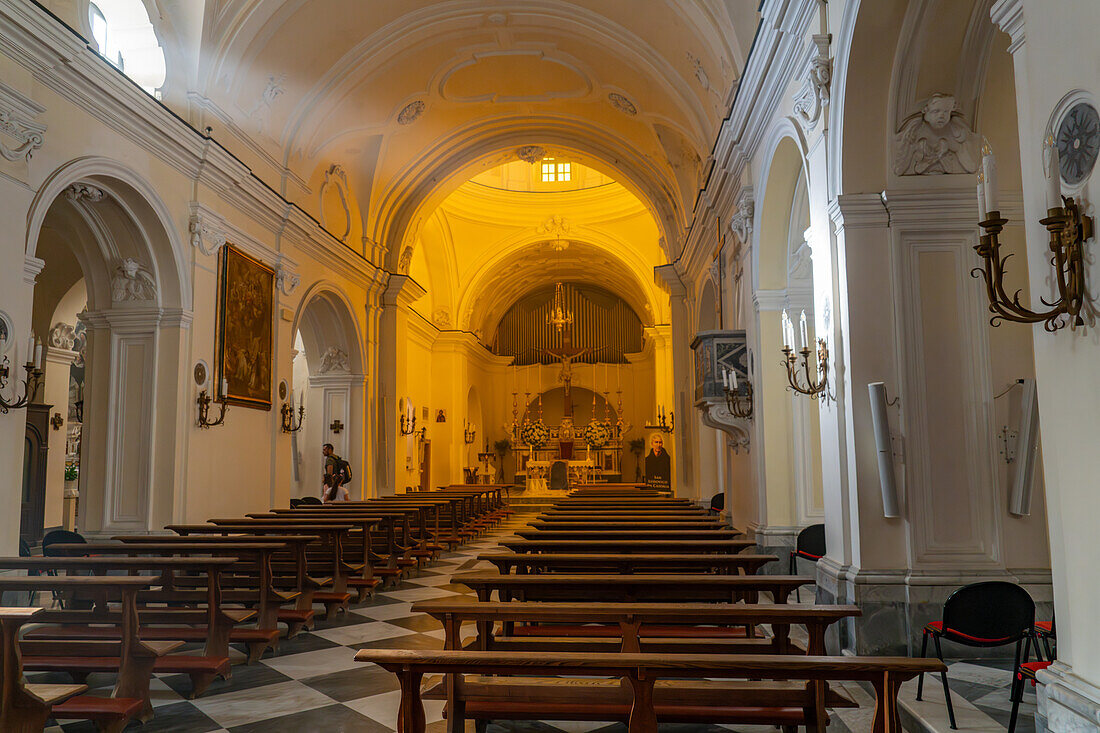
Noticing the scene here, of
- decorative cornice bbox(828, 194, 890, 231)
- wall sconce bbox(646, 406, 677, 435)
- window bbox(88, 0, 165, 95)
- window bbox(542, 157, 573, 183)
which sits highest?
window bbox(542, 157, 573, 183)

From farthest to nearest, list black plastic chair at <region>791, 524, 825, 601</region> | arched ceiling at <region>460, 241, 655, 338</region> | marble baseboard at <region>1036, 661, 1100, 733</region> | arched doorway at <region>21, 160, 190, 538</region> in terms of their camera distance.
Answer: arched ceiling at <region>460, 241, 655, 338</region>, arched doorway at <region>21, 160, 190, 538</region>, black plastic chair at <region>791, 524, 825, 601</region>, marble baseboard at <region>1036, 661, 1100, 733</region>

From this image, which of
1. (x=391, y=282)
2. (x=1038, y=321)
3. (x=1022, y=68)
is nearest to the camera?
(x=1038, y=321)

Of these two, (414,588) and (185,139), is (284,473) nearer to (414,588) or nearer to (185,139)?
(414,588)

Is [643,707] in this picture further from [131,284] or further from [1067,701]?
[131,284]

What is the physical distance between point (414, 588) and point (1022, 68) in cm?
701

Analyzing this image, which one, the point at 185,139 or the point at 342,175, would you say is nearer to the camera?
the point at 185,139

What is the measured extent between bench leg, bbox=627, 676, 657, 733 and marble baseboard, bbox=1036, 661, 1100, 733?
4.46 feet

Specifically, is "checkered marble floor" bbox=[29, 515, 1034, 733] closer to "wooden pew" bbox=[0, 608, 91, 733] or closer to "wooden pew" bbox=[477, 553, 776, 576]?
"wooden pew" bbox=[0, 608, 91, 733]

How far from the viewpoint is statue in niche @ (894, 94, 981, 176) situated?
4961 millimetres

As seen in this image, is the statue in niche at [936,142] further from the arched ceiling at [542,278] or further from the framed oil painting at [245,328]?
the arched ceiling at [542,278]

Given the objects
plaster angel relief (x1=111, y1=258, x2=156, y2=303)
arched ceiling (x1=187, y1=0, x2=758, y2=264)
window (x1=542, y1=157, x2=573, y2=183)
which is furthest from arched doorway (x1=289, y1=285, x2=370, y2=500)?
window (x1=542, y1=157, x2=573, y2=183)

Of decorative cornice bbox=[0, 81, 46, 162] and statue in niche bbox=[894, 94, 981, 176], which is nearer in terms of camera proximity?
statue in niche bbox=[894, 94, 981, 176]

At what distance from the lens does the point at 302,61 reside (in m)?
10.7

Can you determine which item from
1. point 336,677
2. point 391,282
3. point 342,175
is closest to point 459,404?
point 391,282
